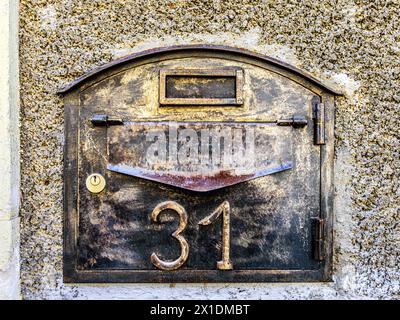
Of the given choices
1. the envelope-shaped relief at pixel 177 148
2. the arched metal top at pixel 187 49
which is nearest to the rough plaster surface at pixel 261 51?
the arched metal top at pixel 187 49

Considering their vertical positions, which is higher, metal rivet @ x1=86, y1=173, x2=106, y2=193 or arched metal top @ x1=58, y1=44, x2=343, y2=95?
arched metal top @ x1=58, y1=44, x2=343, y2=95

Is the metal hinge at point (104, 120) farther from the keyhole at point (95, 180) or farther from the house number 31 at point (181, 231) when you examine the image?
the house number 31 at point (181, 231)

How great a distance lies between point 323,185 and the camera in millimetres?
1066

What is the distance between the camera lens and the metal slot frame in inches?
41.3

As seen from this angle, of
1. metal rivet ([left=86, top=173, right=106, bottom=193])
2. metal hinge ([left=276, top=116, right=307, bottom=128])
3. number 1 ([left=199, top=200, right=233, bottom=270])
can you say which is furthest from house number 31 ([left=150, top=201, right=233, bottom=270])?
metal hinge ([left=276, top=116, right=307, bottom=128])

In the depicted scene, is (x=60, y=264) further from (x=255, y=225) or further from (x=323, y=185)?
(x=323, y=185)

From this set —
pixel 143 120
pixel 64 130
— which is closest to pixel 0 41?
pixel 64 130

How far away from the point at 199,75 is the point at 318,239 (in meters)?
0.55

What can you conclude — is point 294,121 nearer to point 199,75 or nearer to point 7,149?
point 199,75

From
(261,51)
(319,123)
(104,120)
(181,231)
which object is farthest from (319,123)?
(104,120)

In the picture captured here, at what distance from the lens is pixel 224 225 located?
1.05 metres

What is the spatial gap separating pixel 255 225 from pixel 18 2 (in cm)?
90

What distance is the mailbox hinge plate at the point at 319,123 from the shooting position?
1.05 metres

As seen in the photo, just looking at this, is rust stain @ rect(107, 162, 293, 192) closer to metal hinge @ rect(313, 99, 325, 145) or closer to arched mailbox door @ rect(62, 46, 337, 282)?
arched mailbox door @ rect(62, 46, 337, 282)
